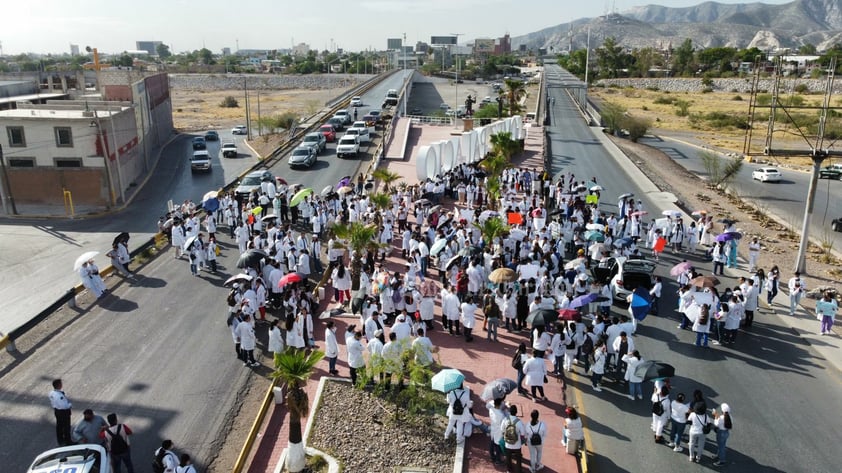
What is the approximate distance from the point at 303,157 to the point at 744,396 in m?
32.0

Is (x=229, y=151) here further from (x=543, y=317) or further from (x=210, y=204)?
(x=543, y=317)

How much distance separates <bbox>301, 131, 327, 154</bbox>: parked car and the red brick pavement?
28.5m

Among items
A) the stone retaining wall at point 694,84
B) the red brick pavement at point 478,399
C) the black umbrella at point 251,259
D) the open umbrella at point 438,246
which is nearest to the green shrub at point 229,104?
the stone retaining wall at point 694,84

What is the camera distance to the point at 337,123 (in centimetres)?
5872

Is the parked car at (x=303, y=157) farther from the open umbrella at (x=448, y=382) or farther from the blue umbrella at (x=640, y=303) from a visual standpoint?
the open umbrella at (x=448, y=382)

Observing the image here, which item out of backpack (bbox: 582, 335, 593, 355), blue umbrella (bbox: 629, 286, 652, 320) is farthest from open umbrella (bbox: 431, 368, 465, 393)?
blue umbrella (bbox: 629, 286, 652, 320)

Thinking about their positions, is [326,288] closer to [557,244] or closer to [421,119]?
[557,244]

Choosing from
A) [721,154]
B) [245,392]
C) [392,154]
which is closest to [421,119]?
[392,154]

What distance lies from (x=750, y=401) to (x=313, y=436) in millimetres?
9225

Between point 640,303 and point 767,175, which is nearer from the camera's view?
point 640,303

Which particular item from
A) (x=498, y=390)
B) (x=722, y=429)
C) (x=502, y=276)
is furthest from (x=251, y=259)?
(x=722, y=429)

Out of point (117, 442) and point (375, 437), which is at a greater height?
point (117, 442)

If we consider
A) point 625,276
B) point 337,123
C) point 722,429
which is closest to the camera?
point 722,429

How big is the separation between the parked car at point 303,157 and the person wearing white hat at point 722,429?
32.8m
